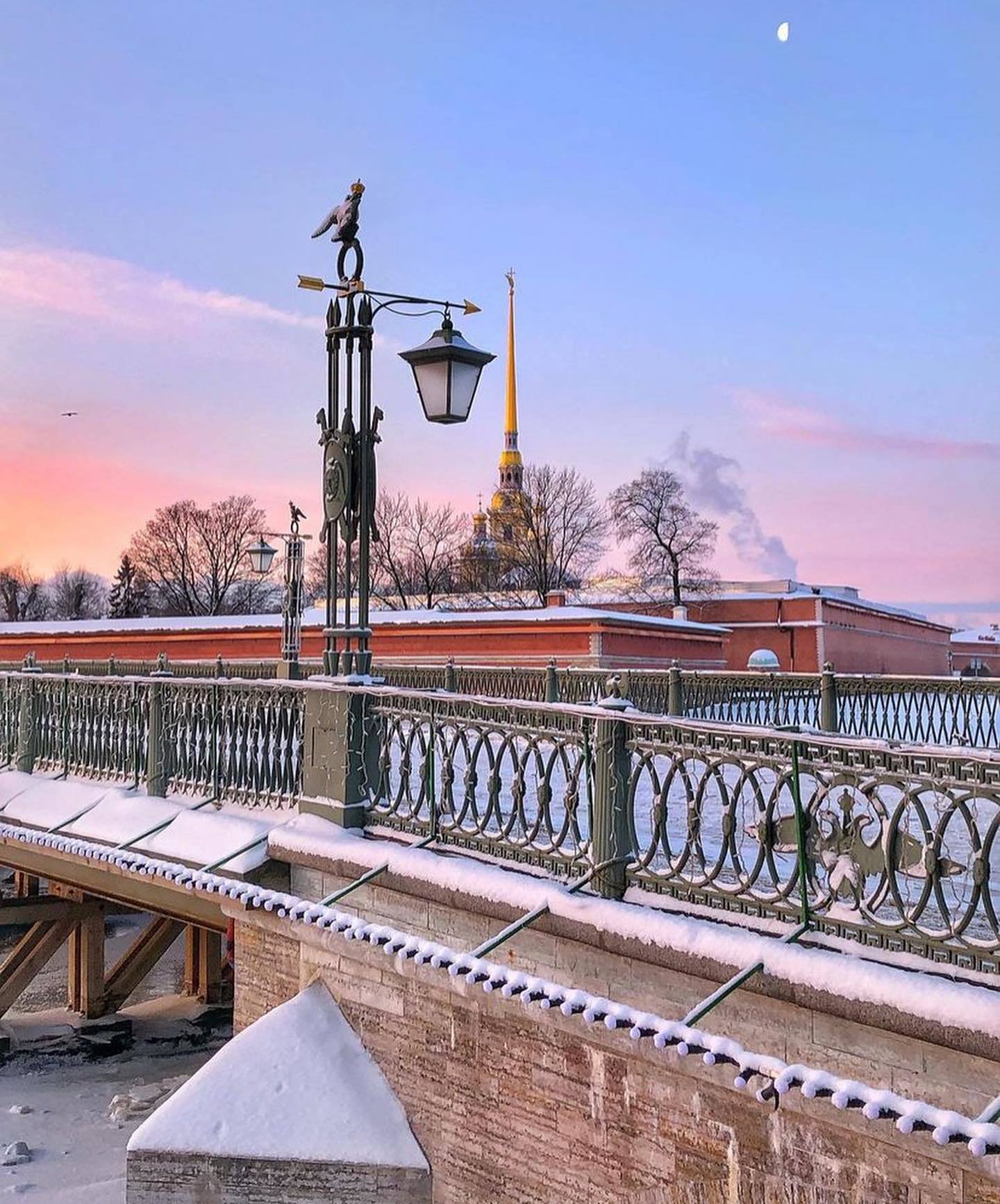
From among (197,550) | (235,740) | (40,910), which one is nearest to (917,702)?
(235,740)

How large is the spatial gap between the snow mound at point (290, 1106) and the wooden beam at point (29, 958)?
26.7ft

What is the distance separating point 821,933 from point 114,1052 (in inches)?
393

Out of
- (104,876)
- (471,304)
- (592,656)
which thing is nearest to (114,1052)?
(104,876)

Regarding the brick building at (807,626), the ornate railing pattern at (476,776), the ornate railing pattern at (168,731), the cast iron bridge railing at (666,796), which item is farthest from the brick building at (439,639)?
the ornate railing pattern at (476,776)

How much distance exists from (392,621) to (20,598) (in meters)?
64.9

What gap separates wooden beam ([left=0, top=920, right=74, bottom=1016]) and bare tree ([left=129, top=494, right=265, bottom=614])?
52320mm

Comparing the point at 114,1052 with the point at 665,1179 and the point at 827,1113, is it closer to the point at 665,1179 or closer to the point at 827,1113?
the point at 665,1179

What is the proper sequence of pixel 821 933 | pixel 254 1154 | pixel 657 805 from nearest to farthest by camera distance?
pixel 821 933, pixel 657 805, pixel 254 1154

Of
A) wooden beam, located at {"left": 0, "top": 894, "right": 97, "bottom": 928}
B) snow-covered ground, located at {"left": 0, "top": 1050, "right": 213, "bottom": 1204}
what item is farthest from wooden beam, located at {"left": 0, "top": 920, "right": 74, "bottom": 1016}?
snow-covered ground, located at {"left": 0, "top": 1050, "right": 213, "bottom": 1204}

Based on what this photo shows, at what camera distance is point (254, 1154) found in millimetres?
4801

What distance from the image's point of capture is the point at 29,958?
1220 cm

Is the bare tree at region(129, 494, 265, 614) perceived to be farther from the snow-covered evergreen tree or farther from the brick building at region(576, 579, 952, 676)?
the brick building at region(576, 579, 952, 676)

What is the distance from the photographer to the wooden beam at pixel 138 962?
13.0 meters

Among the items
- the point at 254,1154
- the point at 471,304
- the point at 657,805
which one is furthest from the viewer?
the point at 471,304
